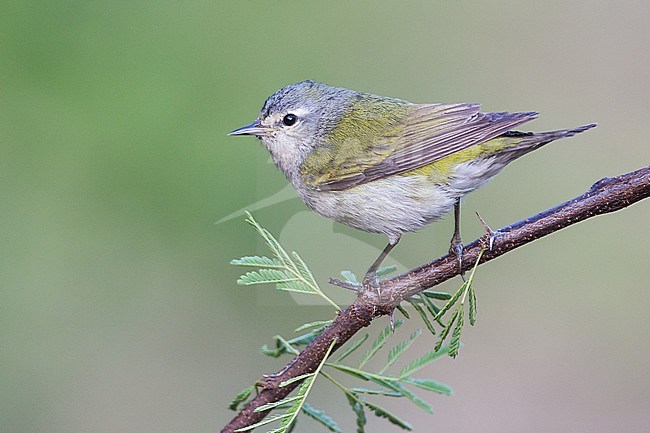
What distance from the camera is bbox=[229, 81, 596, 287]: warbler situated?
125 inches

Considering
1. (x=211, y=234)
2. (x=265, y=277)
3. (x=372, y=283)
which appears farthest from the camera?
(x=211, y=234)

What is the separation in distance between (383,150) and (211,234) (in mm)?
3541

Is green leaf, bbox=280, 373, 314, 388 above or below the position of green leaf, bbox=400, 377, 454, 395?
above

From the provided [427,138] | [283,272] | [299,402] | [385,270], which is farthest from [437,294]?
[427,138]

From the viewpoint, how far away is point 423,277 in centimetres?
226

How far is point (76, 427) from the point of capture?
6.34 metres

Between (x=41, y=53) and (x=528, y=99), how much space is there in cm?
483

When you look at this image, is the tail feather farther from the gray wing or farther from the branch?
the branch

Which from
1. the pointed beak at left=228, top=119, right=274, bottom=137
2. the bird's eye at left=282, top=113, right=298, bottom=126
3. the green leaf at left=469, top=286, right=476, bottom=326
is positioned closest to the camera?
the green leaf at left=469, top=286, right=476, bottom=326

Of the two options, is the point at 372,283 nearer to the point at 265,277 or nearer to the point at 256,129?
the point at 265,277

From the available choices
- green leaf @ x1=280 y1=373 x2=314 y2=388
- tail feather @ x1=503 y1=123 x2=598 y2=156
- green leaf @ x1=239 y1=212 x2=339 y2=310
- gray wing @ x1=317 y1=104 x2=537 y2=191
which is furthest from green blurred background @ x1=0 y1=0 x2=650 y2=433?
green leaf @ x1=280 y1=373 x2=314 y2=388

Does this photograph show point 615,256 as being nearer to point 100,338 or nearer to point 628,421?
point 628,421

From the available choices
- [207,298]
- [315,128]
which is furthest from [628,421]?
[315,128]

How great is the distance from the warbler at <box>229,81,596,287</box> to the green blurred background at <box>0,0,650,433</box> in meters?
1.49
